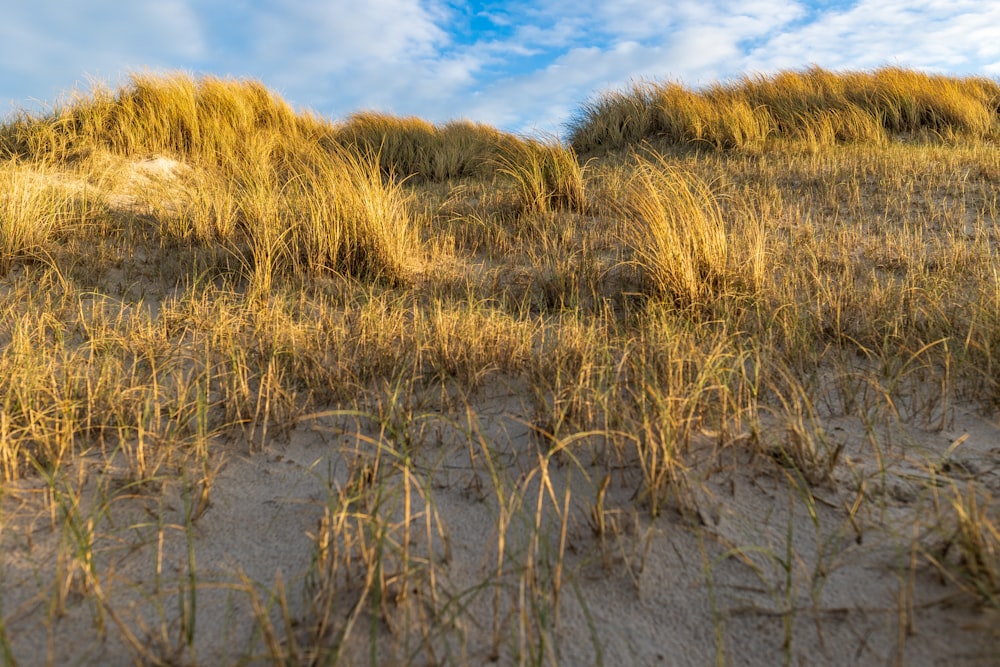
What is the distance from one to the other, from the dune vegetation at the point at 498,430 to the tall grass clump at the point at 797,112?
2.92 metres

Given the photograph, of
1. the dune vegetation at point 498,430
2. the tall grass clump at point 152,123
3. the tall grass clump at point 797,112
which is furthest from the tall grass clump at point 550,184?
the tall grass clump at point 152,123

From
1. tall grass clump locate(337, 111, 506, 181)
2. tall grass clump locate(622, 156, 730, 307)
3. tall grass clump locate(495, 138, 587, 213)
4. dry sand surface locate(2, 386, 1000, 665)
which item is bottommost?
dry sand surface locate(2, 386, 1000, 665)

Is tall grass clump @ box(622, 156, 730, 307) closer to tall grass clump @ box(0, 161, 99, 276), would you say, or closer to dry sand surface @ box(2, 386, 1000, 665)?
dry sand surface @ box(2, 386, 1000, 665)

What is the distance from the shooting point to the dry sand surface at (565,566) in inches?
45.4

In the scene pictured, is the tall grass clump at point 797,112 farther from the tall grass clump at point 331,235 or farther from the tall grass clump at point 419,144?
the tall grass clump at point 331,235

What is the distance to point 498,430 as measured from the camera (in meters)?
1.97

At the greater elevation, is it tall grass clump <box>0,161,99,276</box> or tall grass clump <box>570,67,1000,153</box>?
tall grass clump <box>570,67,1000,153</box>

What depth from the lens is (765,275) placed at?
3.23m

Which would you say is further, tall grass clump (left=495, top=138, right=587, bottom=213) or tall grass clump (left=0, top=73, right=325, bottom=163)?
tall grass clump (left=0, top=73, right=325, bottom=163)

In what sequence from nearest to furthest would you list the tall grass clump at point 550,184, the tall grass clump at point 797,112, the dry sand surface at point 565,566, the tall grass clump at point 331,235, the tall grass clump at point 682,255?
the dry sand surface at point 565,566, the tall grass clump at point 682,255, the tall grass clump at point 331,235, the tall grass clump at point 550,184, the tall grass clump at point 797,112

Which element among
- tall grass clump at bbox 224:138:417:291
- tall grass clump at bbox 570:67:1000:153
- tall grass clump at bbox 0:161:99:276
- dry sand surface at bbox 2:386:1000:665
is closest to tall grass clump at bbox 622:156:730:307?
dry sand surface at bbox 2:386:1000:665

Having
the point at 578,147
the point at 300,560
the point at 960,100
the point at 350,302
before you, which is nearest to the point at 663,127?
the point at 578,147

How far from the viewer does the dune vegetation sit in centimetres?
121

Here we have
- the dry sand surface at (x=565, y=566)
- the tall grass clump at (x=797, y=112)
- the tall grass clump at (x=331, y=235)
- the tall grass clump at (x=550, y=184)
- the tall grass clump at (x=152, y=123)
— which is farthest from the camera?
the tall grass clump at (x=797, y=112)
